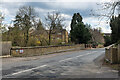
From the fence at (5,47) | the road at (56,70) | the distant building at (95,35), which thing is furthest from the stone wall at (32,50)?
the distant building at (95,35)

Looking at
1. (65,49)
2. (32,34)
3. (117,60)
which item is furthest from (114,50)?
(32,34)

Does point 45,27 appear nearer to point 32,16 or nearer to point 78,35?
point 32,16

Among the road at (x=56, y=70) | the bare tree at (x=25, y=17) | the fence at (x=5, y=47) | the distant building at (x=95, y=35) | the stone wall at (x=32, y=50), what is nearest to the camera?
the road at (x=56, y=70)

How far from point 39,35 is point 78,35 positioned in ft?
55.9

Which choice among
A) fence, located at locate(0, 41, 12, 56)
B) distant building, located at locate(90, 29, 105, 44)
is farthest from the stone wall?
distant building, located at locate(90, 29, 105, 44)

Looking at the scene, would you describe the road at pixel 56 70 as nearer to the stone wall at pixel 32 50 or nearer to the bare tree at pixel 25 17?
the stone wall at pixel 32 50

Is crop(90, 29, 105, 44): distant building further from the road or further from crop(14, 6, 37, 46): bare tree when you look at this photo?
the road

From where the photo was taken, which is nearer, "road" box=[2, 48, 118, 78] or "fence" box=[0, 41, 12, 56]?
"road" box=[2, 48, 118, 78]

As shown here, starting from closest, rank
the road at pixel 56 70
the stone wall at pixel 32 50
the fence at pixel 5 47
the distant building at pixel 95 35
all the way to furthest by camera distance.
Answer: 1. the road at pixel 56 70
2. the fence at pixel 5 47
3. the stone wall at pixel 32 50
4. the distant building at pixel 95 35

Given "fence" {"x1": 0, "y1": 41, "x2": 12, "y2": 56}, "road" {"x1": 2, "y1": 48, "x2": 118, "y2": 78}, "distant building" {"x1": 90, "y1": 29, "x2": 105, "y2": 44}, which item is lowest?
"road" {"x1": 2, "y1": 48, "x2": 118, "y2": 78}

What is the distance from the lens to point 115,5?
392 inches

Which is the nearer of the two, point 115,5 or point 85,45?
point 115,5

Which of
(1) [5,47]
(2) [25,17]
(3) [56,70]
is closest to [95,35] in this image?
(2) [25,17]

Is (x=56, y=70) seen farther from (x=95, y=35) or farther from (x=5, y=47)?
(x=95, y=35)
